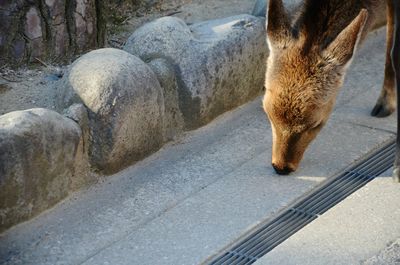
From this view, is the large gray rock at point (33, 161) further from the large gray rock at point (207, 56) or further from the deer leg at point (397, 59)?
the deer leg at point (397, 59)

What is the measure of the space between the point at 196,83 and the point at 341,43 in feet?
4.10

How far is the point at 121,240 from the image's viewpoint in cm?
495

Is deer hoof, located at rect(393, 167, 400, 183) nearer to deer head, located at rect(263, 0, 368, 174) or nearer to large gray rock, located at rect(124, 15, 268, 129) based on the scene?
deer head, located at rect(263, 0, 368, 174)

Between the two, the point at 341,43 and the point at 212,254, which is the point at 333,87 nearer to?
the point at 341,43

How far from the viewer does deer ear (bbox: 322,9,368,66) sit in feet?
16.3

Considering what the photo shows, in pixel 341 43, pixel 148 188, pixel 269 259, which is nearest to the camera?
pixel 269 259

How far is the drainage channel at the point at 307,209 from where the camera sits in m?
4.84

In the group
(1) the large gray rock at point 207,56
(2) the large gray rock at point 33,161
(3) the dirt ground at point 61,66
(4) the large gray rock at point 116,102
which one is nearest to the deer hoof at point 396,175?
(1) the large gray rock at point 207,56

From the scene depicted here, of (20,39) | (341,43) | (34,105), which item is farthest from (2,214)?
(341,43)

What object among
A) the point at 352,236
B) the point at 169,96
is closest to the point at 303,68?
the point at 352,236

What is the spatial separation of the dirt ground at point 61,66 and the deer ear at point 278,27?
5.00 feet

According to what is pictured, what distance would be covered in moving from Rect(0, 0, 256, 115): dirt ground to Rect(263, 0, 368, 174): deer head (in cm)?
152

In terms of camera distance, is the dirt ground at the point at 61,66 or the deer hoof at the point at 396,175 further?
the dirt ground at the point at 61,66

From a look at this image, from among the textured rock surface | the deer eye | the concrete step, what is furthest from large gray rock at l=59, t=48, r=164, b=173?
the concrete step
